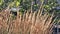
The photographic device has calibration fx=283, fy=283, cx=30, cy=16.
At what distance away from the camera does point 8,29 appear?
18.8 ft

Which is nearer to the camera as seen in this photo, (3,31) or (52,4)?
(3,31)

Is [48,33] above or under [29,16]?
under

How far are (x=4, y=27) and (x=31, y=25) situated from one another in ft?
1.78

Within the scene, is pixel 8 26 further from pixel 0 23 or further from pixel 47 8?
pixel 47 8

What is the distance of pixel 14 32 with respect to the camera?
563cm

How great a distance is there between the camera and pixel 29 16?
19.1 feet

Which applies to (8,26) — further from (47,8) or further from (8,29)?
(47,8)

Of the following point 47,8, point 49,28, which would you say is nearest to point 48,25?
point 49,28

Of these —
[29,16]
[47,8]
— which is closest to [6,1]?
[47,8]

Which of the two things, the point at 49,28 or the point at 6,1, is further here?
the point at 6,1

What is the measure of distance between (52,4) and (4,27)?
2.76 metres

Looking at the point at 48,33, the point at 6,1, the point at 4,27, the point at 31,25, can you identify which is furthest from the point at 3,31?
the point at 6,1

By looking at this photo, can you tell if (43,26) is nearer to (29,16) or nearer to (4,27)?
(29,16)

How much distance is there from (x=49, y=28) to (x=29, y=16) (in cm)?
Result: 49
